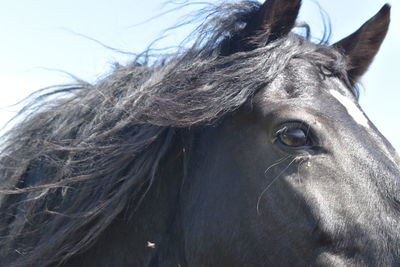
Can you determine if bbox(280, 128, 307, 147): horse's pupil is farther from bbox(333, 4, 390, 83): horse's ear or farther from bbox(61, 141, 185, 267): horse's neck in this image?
bbox(333, 4, 390, 83): horse's ear

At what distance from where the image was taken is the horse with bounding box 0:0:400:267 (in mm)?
2453

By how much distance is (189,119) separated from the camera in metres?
2.79

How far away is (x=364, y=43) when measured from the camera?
3492 mm

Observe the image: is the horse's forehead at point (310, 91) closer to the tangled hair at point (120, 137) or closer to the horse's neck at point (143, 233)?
the tangled hair at point (120, 137)

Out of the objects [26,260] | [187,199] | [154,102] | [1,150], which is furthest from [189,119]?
[1,150]

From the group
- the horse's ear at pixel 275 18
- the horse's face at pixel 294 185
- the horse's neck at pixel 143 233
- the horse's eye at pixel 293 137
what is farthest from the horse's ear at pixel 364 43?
the horse's neck at pixel 143 233

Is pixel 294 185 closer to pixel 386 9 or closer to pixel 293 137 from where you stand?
pixel 293 137

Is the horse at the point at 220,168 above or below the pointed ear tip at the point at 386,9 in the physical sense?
below

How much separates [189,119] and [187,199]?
1.47ft

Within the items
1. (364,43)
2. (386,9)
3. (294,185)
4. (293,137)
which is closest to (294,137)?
(293,137)

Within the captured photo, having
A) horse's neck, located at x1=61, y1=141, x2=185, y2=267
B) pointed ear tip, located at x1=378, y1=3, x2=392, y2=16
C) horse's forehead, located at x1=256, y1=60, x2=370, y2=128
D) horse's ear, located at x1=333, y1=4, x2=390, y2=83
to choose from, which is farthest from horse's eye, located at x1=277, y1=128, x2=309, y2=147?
pointed ear tip, located at x1=378, y1=3, x2=392, y2=16

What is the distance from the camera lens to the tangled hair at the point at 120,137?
2.77m

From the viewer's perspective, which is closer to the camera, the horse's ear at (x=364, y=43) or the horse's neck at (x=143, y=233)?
the horse's neck at (x=143, y=233)

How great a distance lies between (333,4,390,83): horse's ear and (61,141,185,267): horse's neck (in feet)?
4.76
